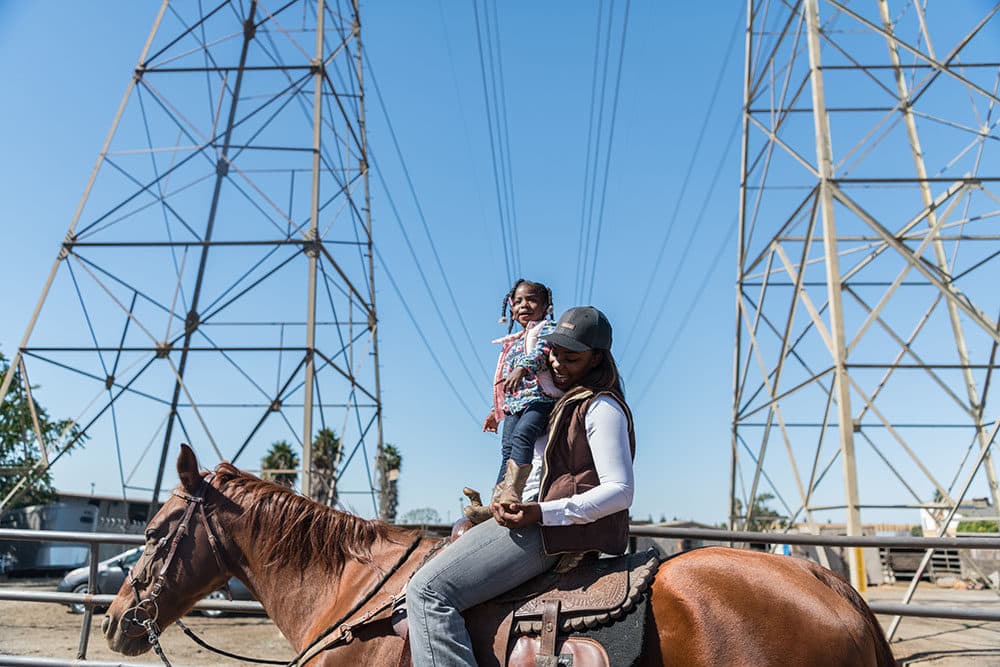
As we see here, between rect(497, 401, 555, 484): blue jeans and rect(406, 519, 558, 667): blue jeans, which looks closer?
rect(406, 519, 558, 667): blue jeans

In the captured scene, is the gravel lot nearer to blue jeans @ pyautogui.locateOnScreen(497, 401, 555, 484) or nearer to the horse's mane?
the horse's mane

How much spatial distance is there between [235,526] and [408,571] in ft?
3.27

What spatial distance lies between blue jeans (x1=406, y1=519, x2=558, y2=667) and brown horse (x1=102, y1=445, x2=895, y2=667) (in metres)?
0.29

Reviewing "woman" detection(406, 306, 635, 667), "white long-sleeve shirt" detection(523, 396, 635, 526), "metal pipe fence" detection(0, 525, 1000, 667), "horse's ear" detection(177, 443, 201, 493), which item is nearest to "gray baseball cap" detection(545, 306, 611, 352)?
"woman" detection(406, 306, 635, 667)

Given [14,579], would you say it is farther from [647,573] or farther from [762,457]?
[647,573]

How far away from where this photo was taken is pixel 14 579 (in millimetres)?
23000

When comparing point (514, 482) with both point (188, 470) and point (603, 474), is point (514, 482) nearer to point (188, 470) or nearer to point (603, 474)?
point (603, 474)

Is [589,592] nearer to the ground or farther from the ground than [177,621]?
farther from the ground

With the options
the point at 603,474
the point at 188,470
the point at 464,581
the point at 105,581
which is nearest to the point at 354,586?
the point at 464,581

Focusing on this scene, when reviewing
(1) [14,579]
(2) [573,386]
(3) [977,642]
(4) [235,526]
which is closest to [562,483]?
(2) [573,386]

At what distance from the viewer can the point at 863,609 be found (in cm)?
274

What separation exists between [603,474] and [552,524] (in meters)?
0.27

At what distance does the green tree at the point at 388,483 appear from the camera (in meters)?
16.1

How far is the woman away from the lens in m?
2.78
